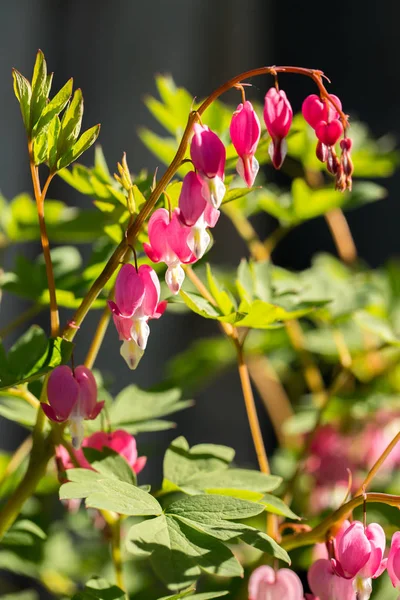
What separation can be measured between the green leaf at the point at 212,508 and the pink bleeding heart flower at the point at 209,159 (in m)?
0.25

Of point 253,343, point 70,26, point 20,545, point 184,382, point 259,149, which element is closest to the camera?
point 259,149

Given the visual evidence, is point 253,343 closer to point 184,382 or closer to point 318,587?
point 184,382

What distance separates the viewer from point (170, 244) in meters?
0.59

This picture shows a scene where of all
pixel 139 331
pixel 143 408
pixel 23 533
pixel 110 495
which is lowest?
pixel 23 533

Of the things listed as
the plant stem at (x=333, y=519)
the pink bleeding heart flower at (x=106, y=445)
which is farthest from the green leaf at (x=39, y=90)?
the plant stem at (x=333, y=519)

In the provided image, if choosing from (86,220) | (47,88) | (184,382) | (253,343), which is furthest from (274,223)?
(47,88)

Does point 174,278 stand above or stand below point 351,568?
above

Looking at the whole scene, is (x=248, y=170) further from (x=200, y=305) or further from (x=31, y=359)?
(x=31, y=359)

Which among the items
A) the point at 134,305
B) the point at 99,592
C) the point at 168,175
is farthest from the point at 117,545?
the point at 168,175

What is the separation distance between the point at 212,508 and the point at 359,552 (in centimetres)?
12

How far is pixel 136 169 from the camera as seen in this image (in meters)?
2.40

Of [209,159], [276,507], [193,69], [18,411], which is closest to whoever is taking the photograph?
[209,159]

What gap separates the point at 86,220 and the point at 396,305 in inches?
23.9

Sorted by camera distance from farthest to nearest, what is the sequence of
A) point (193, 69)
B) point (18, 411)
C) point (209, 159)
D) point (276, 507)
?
point (193, 69)
point (18, 411)
point (276, 507)
point (209, 159)
